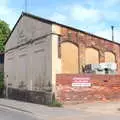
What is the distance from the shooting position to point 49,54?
28.6 meters

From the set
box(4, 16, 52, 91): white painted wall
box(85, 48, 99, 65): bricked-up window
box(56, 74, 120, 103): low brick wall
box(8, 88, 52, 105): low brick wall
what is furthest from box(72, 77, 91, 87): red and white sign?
box(85, 48, 99, 65): bricked-up window

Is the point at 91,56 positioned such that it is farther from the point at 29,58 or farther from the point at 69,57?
the point at 29,58

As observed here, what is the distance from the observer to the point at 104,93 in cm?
2909

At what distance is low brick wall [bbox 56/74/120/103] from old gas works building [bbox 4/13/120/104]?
2.06 ft

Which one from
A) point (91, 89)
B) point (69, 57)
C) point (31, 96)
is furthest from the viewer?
point (31, 96)

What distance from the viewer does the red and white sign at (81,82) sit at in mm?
28016

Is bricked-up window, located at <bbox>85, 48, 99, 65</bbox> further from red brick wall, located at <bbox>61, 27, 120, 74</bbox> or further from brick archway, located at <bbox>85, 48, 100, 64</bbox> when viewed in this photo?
red brick wall, located at <bbox>61, 27, 120, 74</bbox>

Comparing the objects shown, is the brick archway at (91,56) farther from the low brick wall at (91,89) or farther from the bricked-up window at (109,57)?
the low brick wall at (91,89)

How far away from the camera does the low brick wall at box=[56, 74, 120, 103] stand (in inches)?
1085

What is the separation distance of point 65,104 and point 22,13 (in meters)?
10.8

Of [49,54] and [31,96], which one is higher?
[49,54]

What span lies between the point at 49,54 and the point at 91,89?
3.69 m

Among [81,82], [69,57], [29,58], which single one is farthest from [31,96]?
[81,82]

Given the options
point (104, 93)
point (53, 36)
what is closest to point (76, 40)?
point (53, 36)
